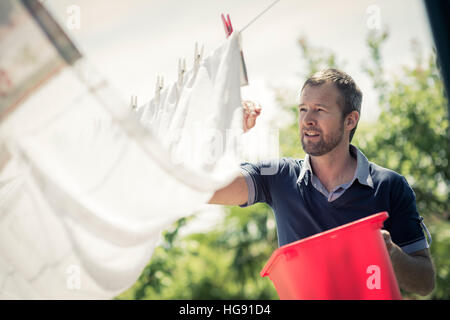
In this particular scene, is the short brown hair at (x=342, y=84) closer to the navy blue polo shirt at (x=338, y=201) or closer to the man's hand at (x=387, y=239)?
the navy blue polo shirt at (x=338, y=201)

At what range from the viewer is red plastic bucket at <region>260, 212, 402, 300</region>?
135 centimetres

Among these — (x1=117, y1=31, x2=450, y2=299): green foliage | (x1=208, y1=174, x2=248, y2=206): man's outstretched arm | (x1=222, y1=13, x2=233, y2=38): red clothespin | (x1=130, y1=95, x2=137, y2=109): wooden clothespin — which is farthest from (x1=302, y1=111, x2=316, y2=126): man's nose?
(x1=117, y1=31, x2=450, y2=299): green foliage

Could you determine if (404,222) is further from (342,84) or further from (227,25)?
(227,25)

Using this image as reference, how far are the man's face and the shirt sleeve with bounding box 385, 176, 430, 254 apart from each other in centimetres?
34

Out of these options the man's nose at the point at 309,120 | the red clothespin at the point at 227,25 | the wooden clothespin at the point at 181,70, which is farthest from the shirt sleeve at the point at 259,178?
the red clothespin at the point at 227,25

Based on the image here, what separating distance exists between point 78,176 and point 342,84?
117 cm

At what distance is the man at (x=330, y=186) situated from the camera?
5.80 feet

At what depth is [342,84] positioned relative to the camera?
1.92 meters

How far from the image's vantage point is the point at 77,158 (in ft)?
4.68

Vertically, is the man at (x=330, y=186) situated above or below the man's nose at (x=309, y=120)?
below

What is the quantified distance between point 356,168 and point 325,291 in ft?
2.34
